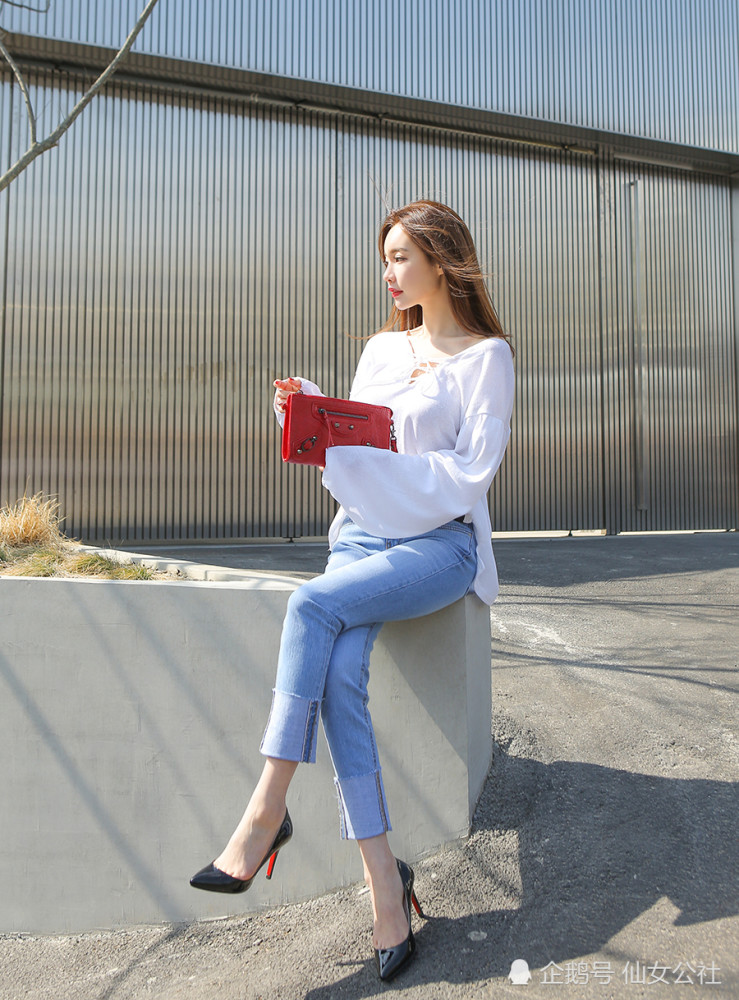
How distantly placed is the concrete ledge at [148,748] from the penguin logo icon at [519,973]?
1.97 feet

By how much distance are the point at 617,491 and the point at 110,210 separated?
19.3 feet

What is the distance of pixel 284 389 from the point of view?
2.02 m

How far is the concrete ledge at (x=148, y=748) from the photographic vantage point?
7.60ft

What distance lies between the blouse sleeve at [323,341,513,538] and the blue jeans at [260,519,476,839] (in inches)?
3.6

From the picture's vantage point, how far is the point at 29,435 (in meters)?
6.78

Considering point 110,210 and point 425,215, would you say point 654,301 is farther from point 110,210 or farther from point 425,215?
point 425,215

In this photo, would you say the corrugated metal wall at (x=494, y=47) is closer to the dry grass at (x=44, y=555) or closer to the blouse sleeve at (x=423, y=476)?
the dry grass at (x=44, y=555)

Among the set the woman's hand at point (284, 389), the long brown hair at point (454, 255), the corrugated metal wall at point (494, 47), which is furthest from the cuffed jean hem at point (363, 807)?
the corrugated metal wall at point (494, 47)

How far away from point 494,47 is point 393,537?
7343 millimetres

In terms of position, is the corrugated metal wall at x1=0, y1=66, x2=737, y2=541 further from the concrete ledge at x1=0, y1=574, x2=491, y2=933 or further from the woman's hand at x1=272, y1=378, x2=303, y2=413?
the woman's hand at x1=272, y1=378, x2=303, y2=413

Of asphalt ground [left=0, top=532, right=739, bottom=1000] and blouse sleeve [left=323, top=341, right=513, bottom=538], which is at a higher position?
blouse sleeve [left=323, top=341, right=513, bottom=538]

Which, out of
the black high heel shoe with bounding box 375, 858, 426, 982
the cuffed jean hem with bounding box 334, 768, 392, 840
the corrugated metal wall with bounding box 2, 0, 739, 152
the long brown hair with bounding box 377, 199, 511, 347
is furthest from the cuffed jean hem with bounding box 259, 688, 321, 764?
the corrugated metal wall with bounding box 2, 0, 739, 152

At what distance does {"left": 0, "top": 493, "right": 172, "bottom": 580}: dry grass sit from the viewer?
113 inches

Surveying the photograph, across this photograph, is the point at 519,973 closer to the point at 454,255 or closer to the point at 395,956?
the point at 395,956
